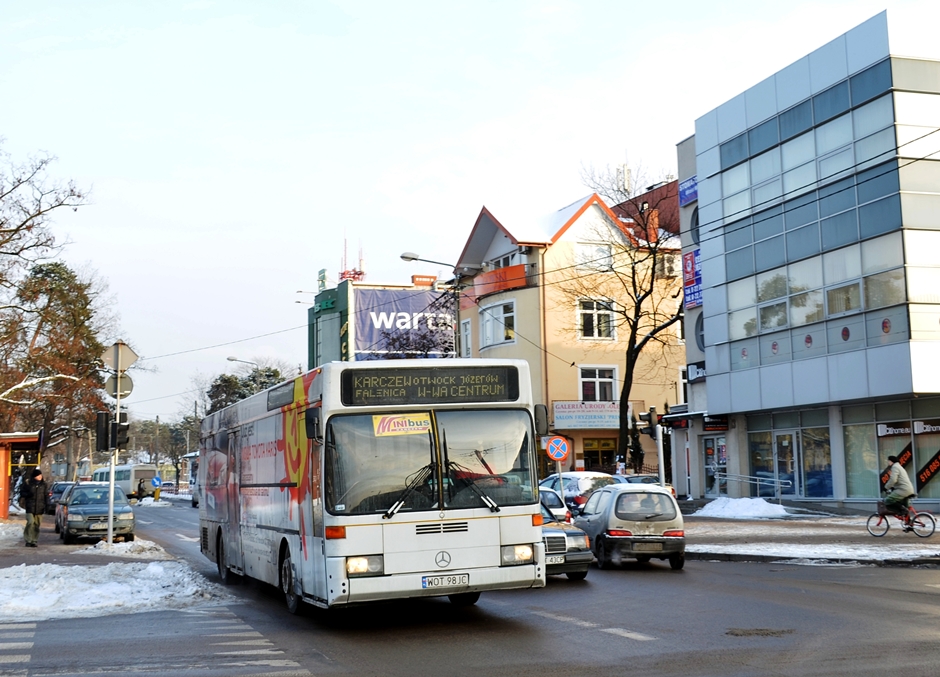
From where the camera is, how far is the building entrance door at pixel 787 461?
117 ft

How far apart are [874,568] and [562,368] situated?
3748cm

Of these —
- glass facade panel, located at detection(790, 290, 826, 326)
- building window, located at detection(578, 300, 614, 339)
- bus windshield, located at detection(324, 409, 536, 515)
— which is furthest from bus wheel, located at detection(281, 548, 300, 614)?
building window, located at detection(578, 300, 614, 339)

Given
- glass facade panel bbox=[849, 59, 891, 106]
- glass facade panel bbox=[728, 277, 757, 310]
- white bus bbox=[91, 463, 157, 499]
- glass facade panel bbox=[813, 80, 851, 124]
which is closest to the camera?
glass facade panel bbox=[849, 59, 891, 106]

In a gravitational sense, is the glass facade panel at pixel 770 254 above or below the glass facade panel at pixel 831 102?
below

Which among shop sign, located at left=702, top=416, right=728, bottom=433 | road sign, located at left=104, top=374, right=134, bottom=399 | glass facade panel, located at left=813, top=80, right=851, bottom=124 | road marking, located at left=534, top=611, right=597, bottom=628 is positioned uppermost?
glass facade panel, located at left=813, top=80, right=851, bottom=124

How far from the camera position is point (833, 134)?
106ft

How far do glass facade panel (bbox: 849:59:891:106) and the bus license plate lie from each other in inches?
942

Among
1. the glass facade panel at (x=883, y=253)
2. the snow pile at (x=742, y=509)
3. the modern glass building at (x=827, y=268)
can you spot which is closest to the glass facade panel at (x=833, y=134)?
the modern glass building at (x=827, y=268)

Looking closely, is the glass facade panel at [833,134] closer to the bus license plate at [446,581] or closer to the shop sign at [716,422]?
the shop sign at [716,422]

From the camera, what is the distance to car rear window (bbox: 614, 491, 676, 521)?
18875 millimetres

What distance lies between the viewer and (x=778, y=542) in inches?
A: 915

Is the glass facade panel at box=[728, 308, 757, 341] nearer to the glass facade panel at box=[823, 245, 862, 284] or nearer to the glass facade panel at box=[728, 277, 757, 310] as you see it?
the glass facade panel at box=[728, 277, 757, 310]

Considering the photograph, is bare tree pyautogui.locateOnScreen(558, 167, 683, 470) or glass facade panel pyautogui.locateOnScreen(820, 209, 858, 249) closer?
glass facade panel pyautogui.locateOnScreen(820, 209, 858, 249)

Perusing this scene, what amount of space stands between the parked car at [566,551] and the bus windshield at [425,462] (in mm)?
4750
